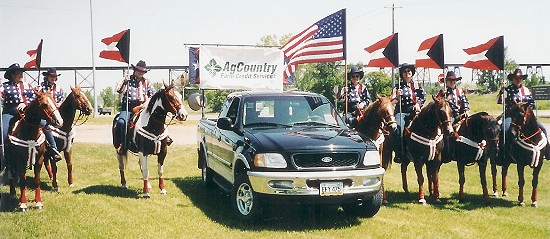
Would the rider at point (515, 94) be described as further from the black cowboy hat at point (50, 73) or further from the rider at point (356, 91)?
the black cowboy hat at point (50, 73)

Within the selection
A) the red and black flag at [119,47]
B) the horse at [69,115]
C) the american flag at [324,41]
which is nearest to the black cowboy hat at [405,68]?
the american flag at [324,41]

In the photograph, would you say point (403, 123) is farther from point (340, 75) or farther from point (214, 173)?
point (340, 75)

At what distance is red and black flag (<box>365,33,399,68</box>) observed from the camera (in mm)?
10484

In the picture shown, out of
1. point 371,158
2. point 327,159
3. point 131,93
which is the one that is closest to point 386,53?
point 371,158

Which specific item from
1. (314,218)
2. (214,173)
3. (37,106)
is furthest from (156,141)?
(314,218)

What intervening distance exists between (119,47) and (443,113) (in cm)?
698

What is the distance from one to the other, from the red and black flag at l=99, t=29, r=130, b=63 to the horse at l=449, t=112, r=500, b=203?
722 cm

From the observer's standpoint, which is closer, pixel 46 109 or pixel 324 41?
pixel 46 109

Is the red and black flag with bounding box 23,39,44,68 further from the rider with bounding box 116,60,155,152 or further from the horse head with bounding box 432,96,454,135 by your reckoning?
the horse head with bounding box 432,96,454,135

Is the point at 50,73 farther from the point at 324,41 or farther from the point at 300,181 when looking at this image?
the point at 300,181

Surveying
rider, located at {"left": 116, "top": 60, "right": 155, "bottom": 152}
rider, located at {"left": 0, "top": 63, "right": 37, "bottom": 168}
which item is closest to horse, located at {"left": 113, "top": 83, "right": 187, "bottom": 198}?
rider, located at {"left": 116, "top": 60, "right": 155, "bottom": 152}

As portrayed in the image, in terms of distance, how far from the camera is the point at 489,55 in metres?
10.3

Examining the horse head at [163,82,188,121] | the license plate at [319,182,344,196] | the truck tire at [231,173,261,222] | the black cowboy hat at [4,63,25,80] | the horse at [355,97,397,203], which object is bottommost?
the truck tire at [231,173,261,222]

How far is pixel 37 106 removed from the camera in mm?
7945
